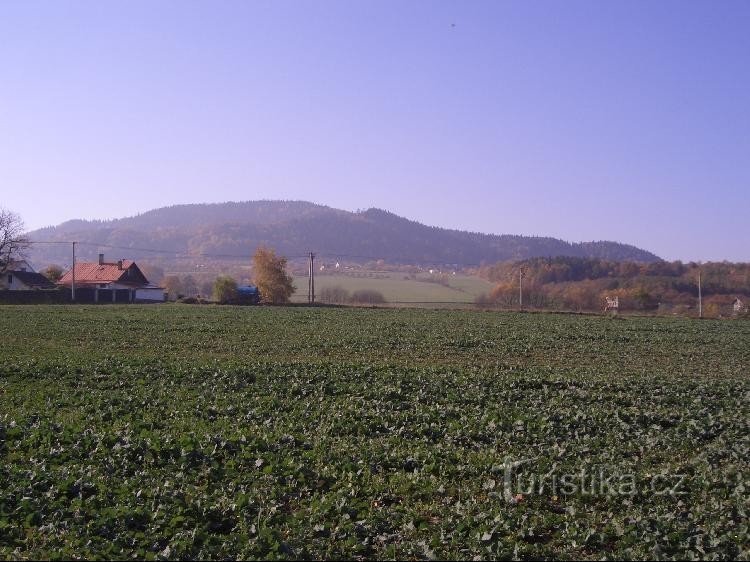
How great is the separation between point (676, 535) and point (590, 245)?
195940 mm

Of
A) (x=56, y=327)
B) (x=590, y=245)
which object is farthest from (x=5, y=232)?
(x=590, y=245)

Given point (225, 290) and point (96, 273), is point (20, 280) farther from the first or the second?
point (225, 290)

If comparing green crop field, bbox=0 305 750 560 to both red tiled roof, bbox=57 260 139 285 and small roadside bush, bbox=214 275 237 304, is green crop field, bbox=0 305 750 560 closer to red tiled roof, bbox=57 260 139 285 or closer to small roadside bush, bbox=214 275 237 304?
small roadside bush, bbox=214 275 237 304

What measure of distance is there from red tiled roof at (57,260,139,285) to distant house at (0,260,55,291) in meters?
4.30

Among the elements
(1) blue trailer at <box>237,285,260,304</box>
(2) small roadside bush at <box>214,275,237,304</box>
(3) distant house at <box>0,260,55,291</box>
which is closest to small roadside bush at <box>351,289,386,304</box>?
(1) blue trailer at <box>237,285,260,304</box>

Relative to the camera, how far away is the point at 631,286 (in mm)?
93000

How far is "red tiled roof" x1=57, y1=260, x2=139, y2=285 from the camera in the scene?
3954 inches

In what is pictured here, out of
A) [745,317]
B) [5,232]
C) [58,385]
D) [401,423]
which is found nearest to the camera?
[401,423]

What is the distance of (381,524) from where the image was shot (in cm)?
841

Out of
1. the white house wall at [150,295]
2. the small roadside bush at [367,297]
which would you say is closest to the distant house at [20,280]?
the white house wall at [150,295]

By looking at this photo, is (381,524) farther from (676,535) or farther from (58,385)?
(58,385)

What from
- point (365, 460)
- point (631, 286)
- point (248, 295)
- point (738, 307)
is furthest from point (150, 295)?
point (365, 460)

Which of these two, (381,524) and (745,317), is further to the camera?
(745,317)

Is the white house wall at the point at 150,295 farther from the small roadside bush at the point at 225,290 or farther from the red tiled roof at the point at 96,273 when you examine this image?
the small roadside bush at the point at 225,290
